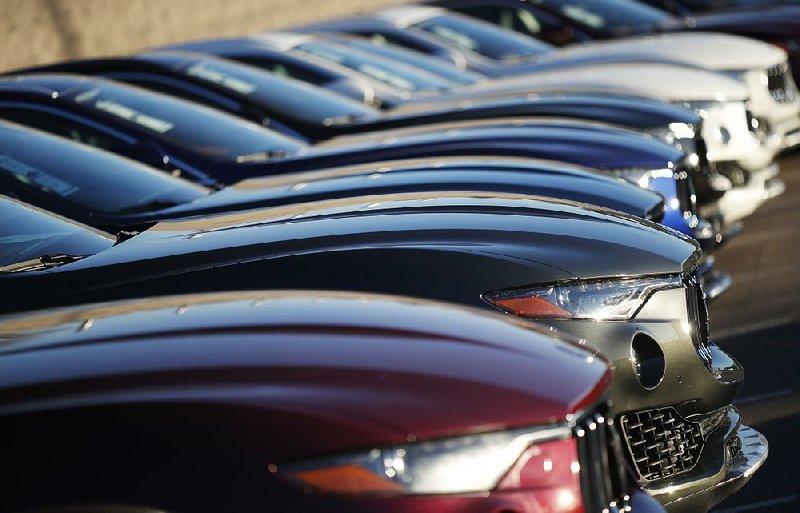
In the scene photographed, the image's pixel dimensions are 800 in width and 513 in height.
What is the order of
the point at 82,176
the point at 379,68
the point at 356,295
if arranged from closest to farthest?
the point at 356,295 → the point at 82,176 → the point at 379,68

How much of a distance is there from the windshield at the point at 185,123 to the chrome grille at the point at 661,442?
3.24 metres

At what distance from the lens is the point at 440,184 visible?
5684mm

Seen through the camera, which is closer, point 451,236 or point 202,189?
point 451,236

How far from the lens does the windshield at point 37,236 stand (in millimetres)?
4586

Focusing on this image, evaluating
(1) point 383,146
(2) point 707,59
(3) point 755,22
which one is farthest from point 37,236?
(3) point 755,22

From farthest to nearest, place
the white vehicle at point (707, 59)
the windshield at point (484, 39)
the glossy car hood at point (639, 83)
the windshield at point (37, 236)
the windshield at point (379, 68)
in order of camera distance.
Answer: the windshield at point (484, 39) < the white vehicle at point (707, 59) < the windshield at point (379, 68) < the glossy car hood at point (639, 83) < the windshield at point (37, 236)

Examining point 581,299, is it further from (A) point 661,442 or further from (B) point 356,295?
(B) point 356,295

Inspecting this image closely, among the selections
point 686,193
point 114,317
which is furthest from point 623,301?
point 686,193

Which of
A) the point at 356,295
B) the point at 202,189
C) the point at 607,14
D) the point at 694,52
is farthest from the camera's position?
the point at 607,14

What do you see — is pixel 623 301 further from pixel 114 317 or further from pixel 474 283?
pixel 114 317

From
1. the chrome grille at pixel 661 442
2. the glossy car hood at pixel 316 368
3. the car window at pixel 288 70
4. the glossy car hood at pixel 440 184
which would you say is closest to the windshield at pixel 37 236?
the glossy car hood at pixel 440 184

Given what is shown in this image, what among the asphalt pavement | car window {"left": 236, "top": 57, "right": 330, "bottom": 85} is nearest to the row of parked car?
car window {"left": 236, "top": 57, "right": 330, "bottom": 85}

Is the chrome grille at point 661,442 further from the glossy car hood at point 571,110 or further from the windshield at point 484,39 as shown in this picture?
the windshield at point 484,39

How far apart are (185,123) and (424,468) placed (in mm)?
4696
